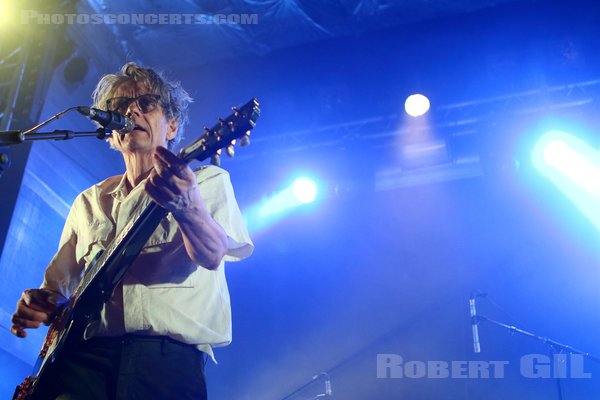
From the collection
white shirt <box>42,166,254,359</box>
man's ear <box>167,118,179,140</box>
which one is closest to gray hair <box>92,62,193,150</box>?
man's ear <box>167,118,179,140</box>

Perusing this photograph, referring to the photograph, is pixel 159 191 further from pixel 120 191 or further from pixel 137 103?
pixel 137 103

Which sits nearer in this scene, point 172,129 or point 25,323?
point 25,323

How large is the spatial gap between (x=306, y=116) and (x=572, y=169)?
3.07 meters

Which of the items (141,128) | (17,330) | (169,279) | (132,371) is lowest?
(132,371)

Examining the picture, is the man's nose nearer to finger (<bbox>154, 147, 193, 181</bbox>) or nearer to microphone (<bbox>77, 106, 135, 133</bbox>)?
microphone (<bbox>77, 106, 135, 133</bbox>)

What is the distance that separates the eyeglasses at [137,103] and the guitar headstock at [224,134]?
2.00ft

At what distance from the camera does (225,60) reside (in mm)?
7133

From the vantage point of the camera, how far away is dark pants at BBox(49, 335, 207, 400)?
1.88 meters

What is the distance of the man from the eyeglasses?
34 cm

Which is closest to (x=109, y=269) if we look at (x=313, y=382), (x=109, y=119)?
(x=109, y=119)

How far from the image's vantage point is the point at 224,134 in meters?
2.14

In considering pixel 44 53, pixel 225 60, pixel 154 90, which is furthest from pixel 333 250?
pixel 154 90

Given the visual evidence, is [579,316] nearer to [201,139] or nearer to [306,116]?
[306,116]

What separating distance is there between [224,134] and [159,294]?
1.92 ft
